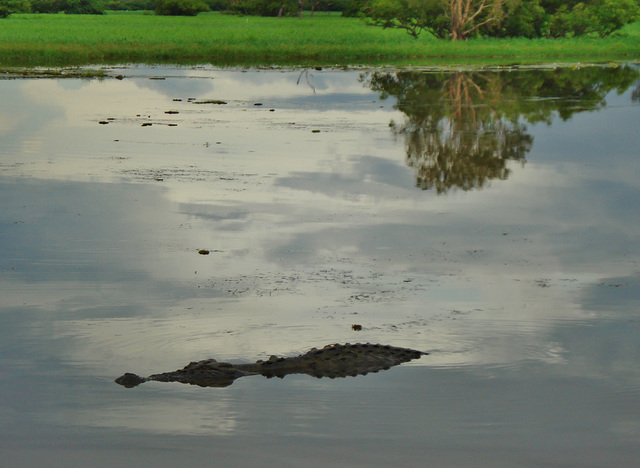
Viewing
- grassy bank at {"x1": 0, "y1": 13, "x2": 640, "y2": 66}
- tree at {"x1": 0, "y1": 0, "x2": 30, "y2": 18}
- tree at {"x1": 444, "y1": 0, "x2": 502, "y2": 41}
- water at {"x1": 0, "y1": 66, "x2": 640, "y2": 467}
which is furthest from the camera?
tree at {"x1": 0, "y1": 0, "x2": 30, "y2": 18}

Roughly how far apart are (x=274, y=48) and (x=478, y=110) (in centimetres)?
2817

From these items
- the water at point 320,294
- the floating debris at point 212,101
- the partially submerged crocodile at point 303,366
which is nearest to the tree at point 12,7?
the floating debris at point 212,101

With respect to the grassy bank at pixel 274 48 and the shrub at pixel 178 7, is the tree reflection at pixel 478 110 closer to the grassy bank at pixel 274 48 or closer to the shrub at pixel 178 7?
the grassy bank at pixel 274 48

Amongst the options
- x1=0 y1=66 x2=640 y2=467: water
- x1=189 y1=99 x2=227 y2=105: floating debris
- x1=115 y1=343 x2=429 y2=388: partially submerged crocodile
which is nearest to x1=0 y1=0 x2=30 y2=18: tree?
x1=189 y1=99 x2=227 y2=105: floating debris

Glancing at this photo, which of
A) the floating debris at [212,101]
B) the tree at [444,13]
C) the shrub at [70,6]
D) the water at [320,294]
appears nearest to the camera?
the water at [320,294]

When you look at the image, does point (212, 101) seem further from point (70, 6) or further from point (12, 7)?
point (70, 6)

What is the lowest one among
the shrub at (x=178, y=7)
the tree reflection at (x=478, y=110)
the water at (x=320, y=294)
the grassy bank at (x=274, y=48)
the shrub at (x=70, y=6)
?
the shrub at (x=70, y=6)

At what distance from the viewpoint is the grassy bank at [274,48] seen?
49406mm

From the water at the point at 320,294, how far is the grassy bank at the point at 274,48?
2984cm

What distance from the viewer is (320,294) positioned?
930 cm

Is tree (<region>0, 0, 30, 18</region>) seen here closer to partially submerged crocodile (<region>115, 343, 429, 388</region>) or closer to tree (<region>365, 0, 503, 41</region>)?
tree (<region>365, 0, 503, 41</region>)

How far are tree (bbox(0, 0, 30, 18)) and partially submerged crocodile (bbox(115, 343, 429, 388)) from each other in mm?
90679

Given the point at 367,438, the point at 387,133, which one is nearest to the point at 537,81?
the point at 387,133

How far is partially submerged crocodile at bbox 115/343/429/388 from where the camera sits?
7211 mm
